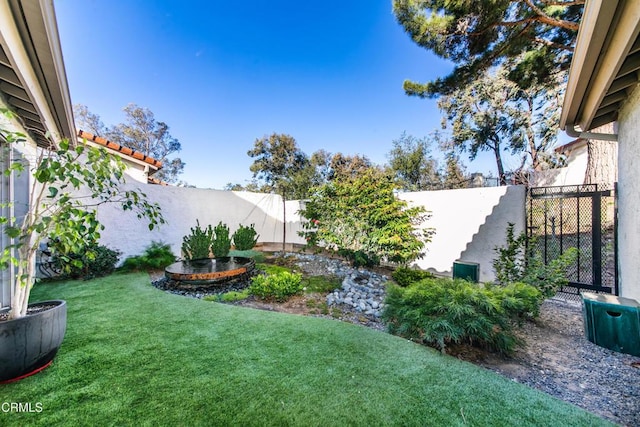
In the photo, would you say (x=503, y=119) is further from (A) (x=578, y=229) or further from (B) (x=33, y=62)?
(B) (x=33, y=62)

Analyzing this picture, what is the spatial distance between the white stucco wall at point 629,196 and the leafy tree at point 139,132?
75.3 feet

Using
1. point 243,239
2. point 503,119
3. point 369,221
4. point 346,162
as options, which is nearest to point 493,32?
point 369,221

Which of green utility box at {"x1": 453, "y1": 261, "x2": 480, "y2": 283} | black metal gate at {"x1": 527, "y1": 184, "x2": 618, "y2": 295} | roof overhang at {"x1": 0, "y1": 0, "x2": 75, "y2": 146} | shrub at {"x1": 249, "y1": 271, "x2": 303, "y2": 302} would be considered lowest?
shrub at {"x1": 249, "y1": 271, "x2": 303, "y2": 302}

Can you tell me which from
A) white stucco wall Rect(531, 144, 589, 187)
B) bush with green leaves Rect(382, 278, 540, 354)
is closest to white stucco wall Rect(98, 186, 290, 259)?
bush with green leaves Rect(382, 278, 540, 354)

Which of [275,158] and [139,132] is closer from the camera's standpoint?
[275,158]

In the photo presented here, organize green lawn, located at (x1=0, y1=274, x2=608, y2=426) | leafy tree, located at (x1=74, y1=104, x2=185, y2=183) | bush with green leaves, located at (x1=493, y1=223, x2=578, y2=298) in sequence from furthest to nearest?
leafy tree, located at (x1=74, y1=104, x2=185, y2=183)
bush with green leaves, located at (x1=493, y1=223, x2=578, y2=298)
green lawn, located at (x1=0, y1=274, x2=608, y2=426)

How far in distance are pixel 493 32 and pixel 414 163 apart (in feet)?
34.1

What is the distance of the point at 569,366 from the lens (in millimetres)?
2535

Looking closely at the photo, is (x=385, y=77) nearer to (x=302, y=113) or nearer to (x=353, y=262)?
(x=302, y=113)

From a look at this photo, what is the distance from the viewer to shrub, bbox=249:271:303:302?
4.36 metres

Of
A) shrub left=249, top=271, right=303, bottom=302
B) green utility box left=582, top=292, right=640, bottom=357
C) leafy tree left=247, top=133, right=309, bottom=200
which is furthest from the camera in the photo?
leafy tree left=247, top=133, right=309, bottom=200

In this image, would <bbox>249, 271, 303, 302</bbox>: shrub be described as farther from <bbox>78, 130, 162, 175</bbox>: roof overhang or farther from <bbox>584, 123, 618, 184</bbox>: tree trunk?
<bbox>584, 123, 618, 184</bbox>: tree trunk

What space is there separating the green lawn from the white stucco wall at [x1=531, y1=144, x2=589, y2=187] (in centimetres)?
1358

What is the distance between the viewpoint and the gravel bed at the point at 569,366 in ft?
6.56
